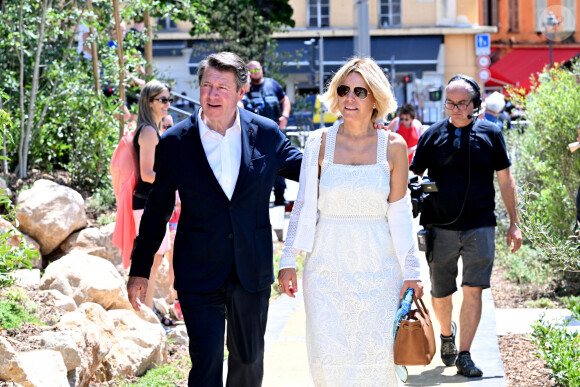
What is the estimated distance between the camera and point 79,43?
10.9 m

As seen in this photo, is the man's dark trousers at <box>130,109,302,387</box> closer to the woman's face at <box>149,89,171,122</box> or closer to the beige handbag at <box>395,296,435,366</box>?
the beige handbag at <box>395,296,435,366</box>

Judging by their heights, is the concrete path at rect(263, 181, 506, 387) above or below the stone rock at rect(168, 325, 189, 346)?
below

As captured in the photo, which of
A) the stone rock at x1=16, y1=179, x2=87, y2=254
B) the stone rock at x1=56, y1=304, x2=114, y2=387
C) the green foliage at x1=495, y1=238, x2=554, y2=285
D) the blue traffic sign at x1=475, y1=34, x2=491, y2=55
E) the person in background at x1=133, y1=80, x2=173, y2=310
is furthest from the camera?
the blue traffic sign at x1=475, y1=34, x2=491, y2=55

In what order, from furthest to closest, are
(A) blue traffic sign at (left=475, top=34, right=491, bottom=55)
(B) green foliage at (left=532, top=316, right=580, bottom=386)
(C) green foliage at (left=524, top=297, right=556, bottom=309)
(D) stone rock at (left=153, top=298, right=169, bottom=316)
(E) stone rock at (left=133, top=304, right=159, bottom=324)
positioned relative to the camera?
(A) blue traffic sign at (left=475, top=34, right=491, bottom=55)
(C) green foliage at (left=524, top=297, right=556, bottom=309)
(D) stone rock at (left=153, top=298, right=169, bottom=316)
(E) stone rock at (left=133, top=304, right=159, bottom=324)
(B) green foliage at (left=532, top=316, right=580, bottom=386)

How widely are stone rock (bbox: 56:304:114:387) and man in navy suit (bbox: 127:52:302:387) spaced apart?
2.29ft

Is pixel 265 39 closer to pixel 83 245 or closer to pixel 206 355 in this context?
pixel 83 245

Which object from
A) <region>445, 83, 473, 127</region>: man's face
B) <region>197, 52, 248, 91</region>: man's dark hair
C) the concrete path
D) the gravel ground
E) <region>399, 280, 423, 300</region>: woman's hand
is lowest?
the gravel ground

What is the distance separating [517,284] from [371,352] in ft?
18.6

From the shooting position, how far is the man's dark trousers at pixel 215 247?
4.71 metres

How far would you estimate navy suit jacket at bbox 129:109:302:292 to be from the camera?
471 centimetres

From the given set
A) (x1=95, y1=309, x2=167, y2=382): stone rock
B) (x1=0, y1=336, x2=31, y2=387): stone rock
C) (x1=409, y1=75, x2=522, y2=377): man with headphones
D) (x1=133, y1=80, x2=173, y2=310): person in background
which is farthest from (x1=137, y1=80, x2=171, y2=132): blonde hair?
(x1=0, y1=336, x2=31, y2=387): stone rock

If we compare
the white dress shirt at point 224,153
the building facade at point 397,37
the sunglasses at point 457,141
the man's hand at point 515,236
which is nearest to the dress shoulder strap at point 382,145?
the white dress shirt at point 224,153

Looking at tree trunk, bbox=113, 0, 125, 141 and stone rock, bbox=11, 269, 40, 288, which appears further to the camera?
tree trunk, bbox=113, 0, 125, 141

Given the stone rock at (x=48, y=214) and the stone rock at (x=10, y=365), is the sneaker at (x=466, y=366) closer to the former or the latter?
the stone rock at (x=10, y=365)
